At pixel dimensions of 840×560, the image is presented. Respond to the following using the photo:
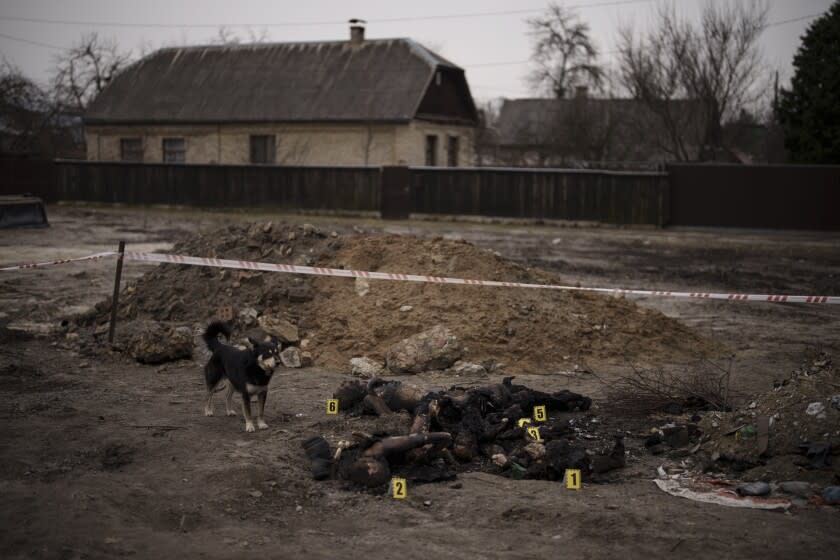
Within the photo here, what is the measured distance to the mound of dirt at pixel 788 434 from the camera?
6344 mm

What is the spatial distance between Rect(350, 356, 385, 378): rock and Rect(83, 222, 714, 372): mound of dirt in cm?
23

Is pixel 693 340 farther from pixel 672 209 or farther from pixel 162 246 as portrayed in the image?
pixel 672 209

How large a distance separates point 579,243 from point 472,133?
829 inches

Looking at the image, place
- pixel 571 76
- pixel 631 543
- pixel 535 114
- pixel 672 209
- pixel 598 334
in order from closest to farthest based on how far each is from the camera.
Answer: pixel 631 543, pixel 598 334, pixel 672 209, pixel 571 76, pixel 535 114

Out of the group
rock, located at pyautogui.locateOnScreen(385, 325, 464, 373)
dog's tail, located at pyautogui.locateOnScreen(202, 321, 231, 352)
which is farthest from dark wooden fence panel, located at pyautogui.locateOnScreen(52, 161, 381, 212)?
dog's tail, located at pyautogui.locateOnScreen(202, 321, 231, 352)

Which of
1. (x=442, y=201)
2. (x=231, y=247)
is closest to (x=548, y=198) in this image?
(x=442, y=201)

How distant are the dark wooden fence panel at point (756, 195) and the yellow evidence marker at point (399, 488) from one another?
24202mm

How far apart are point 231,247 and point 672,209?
1967 centimetres

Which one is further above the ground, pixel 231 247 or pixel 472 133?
pixel 472 133

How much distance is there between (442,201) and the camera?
3209cm

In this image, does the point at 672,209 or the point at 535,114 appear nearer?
the point at 672,209

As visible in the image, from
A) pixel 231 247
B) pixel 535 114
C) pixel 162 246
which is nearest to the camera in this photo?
pixel 231 247

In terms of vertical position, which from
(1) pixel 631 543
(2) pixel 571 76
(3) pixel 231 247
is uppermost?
(2) pixel 571 76

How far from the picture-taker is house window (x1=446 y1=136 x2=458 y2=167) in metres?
42.8
